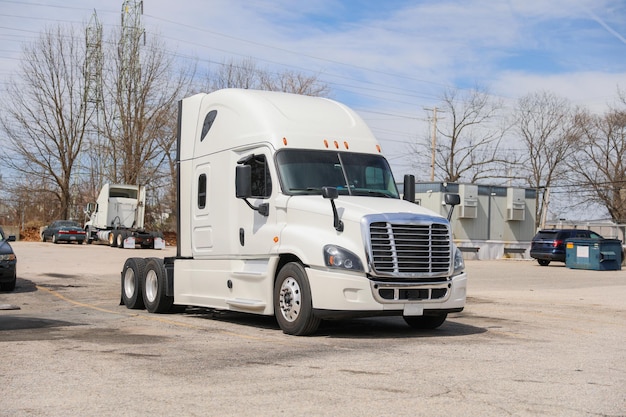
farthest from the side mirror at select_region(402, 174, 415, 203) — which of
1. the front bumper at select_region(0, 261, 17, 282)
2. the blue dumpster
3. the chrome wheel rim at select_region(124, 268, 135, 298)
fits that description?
the blue dumpster

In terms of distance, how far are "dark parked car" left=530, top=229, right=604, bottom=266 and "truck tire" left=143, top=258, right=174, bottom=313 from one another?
93.5ft

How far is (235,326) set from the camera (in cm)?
1312

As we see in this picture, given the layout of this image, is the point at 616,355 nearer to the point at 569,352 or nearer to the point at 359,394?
the point at 569,352

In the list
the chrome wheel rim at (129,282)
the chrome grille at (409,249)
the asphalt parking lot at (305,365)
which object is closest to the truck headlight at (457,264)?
the chrome grille at (409,249)

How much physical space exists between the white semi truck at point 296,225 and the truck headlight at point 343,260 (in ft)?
0.04

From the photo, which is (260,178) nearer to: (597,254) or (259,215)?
(259,215)

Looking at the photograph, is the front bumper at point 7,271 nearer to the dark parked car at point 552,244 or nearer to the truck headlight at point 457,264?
the truck headlight at point 457,264

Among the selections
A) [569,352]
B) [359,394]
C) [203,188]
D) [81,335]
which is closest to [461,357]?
[569,352]

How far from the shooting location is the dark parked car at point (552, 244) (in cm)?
3994

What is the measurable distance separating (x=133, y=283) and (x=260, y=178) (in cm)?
453

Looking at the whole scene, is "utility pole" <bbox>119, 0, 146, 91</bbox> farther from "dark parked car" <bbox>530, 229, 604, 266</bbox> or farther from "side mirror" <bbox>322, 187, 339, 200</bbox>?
"side mirror" <bbox>322, 187, 339, 200</bbox>

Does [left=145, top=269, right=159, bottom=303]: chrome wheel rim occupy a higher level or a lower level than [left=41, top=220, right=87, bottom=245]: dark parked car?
lower

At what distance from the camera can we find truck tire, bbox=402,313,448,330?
12.6 m

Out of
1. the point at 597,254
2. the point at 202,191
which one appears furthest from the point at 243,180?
the point at 597,254
